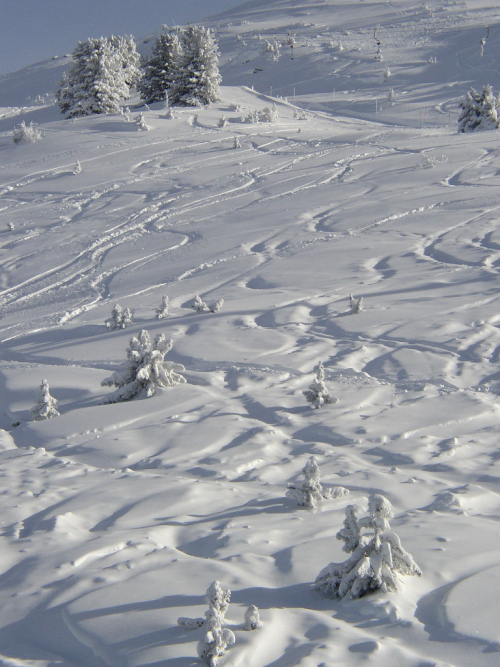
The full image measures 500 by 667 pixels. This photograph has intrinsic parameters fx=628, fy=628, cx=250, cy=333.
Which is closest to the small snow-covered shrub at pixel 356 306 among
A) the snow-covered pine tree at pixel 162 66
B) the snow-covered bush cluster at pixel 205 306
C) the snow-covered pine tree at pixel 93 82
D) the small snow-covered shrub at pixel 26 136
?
the snow-covered bush cluster at pixel 205 306

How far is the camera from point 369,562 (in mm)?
2740

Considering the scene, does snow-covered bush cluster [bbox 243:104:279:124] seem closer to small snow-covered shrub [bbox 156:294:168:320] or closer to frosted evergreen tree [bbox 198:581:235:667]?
small snow-covered shrub [bbox 156:294:168:320]

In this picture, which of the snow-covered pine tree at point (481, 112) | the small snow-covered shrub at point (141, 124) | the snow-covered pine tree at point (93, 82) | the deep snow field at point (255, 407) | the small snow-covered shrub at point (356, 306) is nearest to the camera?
the deep snow field at point (255, 407)

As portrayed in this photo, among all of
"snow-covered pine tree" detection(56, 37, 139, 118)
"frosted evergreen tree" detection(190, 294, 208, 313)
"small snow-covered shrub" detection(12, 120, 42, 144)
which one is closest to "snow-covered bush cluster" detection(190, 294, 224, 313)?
"frosted evergreen tree" detection(190, 294, 208, 313)

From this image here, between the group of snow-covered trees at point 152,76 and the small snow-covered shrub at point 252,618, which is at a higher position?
the group of snow-covered trees at point 152,76

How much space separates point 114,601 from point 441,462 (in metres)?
2.56

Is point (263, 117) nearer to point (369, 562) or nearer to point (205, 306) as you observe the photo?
point (205, 306)

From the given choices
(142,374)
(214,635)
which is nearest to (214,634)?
(214,635)

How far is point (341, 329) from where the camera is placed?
24.6 ft

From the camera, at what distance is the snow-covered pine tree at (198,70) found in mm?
29141

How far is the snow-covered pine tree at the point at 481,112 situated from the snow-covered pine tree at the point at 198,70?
39.7 feet

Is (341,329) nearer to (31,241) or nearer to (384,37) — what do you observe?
(31,241)

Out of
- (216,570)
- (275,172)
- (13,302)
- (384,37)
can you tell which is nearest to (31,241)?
(13,302)

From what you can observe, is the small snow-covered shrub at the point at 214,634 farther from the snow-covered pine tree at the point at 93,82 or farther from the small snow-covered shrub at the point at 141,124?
the snow-covered pine tree at the point at 93,82
